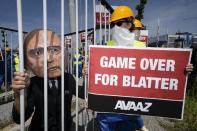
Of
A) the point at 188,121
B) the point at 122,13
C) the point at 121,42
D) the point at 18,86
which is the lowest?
the point at 188,121

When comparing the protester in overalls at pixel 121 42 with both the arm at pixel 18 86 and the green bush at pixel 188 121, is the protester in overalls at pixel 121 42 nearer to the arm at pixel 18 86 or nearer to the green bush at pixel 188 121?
the arm at pixel 18 86

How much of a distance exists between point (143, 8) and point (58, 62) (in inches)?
1313

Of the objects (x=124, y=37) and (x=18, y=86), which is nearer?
→ (x=18, y=86)

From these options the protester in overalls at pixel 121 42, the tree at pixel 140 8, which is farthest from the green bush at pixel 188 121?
the tree at pixel 140 8

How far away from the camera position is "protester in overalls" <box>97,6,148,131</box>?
3.16 m

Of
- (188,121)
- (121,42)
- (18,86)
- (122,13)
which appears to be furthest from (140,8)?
(18,86)

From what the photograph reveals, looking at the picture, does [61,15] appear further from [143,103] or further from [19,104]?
[143,103]

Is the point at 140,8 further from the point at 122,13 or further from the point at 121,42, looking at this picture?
the point at 121,42

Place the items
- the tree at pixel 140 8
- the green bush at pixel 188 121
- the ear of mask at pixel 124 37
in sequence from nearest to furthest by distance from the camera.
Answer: the ear of mask at pixel 124 37 → the green bush at pixel 188 121 → the tree at pixel 140 8

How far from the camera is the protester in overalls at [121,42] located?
3.16 meters

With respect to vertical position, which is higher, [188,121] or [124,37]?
[124,37]

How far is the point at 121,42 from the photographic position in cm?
317

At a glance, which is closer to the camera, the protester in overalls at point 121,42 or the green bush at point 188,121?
the protester in overalls at point 121,42

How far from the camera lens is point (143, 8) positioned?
34.2 m
